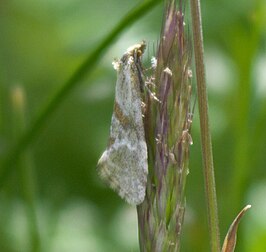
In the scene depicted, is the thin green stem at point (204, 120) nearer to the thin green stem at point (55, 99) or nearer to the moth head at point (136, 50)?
the moth head at point (136, 50)

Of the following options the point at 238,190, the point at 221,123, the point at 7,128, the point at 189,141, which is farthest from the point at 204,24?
the point at 189,141

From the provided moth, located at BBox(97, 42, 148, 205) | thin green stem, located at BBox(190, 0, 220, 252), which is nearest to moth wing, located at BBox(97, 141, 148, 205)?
moth, located at BBox(97, 42, 148, 205)

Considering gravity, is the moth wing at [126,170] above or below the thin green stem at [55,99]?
below

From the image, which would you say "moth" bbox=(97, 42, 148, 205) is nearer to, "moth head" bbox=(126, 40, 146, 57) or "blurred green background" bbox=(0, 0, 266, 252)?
"moth head" bbox=(126, 40, 146, 57)

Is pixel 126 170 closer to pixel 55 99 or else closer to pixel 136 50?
pixel 136 50

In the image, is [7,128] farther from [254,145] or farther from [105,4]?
[254,145]

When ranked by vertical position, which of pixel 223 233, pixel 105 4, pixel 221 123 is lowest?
pixel 223 233

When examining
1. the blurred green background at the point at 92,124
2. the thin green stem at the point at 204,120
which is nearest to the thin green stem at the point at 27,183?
the blurred green background at the point at 92,124
